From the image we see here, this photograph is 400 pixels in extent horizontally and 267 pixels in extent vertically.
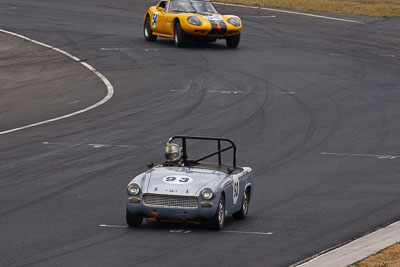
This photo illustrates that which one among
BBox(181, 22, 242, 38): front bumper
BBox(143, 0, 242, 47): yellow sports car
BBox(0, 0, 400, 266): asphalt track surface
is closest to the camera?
BBox(0, 0, 400, 266): asphalt track surface

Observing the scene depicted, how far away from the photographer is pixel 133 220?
14203 millimetres

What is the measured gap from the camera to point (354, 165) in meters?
19.9

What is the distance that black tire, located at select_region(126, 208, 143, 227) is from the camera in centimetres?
1413

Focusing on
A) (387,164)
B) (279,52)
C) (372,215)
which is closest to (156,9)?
(279,52)

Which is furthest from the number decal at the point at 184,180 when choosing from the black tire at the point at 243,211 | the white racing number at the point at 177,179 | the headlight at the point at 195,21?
the headlight at the point at 195,21

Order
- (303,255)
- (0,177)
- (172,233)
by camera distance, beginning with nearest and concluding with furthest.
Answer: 1. (303,255)
2. (172,233)
3. (0,177)

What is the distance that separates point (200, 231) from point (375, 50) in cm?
2511

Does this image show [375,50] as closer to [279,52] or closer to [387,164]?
[279,52]

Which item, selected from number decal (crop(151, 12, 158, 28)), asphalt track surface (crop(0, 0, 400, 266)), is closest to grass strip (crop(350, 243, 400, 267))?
asphalt track surface (crop(0, 0, 400, 266))

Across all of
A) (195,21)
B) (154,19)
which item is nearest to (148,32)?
(154,19)

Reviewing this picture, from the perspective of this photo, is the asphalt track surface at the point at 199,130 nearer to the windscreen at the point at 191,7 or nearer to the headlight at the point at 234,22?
the headlight at the point at 234,22

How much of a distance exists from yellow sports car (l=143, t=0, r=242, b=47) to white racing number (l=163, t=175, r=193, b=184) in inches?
888

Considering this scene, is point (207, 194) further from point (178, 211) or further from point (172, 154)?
point (172, 154)

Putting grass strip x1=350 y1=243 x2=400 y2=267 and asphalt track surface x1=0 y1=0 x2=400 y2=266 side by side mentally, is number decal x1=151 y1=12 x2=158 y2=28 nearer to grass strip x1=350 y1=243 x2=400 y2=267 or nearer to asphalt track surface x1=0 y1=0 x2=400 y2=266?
asphalt track surface x1=0 y1=0 x2=400 y2=266
